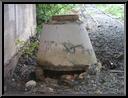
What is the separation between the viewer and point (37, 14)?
4.93 metres

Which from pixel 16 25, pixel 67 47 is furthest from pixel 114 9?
pixel 16 25

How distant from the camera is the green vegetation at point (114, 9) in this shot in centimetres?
483

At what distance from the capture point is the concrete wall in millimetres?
4820

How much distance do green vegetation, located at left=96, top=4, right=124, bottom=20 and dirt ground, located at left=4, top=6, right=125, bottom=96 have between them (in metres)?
0.05

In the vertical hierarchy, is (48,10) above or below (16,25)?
above

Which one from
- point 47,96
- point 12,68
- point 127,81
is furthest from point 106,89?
point 12,68

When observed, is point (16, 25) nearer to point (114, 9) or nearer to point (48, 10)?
point (48, 10)

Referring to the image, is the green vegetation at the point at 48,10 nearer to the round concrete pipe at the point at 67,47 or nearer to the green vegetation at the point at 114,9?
the round concrete pipe at the point at 67,47

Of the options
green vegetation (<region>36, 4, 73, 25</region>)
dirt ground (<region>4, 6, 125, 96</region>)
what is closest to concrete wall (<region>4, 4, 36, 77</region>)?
green vegetation (<region>36, 4, 73, 25</region>)

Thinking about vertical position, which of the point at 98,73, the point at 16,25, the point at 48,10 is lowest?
the point at 98,73

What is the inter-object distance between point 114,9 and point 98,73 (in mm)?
739

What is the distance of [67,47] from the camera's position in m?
4.88

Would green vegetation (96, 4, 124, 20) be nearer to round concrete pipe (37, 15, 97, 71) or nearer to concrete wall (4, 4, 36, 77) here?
round concrete pipe (37, 15, 97, 71)

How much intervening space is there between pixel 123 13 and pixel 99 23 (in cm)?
30
